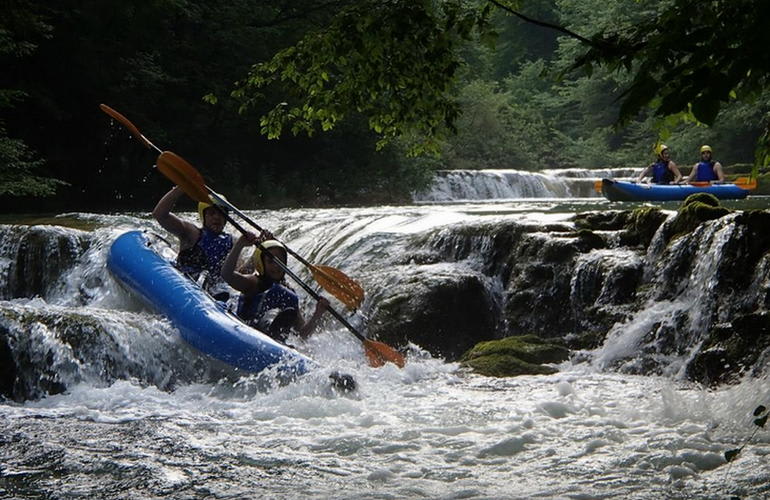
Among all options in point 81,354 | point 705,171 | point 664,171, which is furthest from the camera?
point 664,171

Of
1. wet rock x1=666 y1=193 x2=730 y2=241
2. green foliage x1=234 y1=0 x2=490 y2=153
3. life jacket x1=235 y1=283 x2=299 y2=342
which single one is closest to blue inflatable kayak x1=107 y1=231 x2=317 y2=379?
life jacket x1=235 y1=283 x2=299 y2=342

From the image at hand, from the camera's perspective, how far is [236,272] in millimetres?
7184

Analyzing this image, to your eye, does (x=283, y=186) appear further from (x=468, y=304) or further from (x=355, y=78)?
(x=355, y=78)

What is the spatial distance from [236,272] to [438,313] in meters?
2.21

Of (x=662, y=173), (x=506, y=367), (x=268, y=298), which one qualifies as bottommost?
(x=268, y=298)

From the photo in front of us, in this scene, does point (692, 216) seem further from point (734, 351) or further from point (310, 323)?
point (310, 323)

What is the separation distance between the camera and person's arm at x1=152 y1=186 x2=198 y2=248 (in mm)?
7703

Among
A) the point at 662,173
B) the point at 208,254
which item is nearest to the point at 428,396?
the point at 208,254

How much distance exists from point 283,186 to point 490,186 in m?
5.42

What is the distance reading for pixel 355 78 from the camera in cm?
473

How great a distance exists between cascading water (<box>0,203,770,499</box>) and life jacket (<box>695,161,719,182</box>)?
547 centimetres

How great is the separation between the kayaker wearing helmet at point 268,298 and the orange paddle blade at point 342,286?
71cm

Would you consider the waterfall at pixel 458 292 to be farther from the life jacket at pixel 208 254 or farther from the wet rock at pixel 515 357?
the life jacket at pixel 208 254

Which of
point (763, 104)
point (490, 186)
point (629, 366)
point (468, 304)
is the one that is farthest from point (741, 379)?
point (763, 104)
